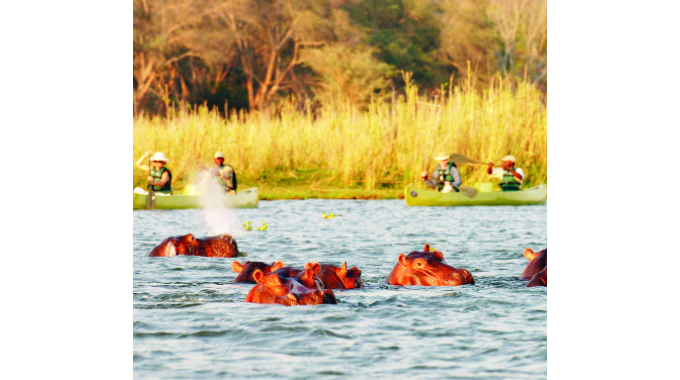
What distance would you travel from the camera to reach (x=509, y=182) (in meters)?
18.2

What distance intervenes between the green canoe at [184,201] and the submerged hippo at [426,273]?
8164 millimetres

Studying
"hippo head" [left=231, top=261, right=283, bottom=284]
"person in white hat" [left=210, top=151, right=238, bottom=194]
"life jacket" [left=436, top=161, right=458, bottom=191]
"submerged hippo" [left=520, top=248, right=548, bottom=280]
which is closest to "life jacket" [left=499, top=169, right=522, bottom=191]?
"life jacket" [left=436, top=161, right=458, bottom=191]

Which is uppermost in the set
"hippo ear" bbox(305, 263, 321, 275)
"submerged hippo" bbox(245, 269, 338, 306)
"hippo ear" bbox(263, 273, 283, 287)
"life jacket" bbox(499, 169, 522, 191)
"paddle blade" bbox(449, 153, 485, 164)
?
"paddle blade" bbox(449, 153, 485, 164)

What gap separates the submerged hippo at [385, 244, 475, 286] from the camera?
905cm

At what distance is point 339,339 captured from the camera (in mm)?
7297

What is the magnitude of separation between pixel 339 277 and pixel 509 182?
391 inches

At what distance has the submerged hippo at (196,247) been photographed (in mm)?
10891

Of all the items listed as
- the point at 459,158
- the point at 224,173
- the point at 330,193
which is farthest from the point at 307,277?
the point at 330,193

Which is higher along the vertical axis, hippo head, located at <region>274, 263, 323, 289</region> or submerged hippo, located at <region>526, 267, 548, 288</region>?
hippo head, located at <region>274, 263, 323, 289</region>

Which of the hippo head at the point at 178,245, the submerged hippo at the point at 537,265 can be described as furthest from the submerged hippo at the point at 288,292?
the hippo head at the point at 178,245

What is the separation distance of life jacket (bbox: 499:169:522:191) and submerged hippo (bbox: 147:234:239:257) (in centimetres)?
809

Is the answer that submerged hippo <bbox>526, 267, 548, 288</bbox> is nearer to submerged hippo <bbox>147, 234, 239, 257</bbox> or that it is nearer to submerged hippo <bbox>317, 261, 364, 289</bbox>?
submerged hippo <bbox>317, 261, 364, 289</bbox>
